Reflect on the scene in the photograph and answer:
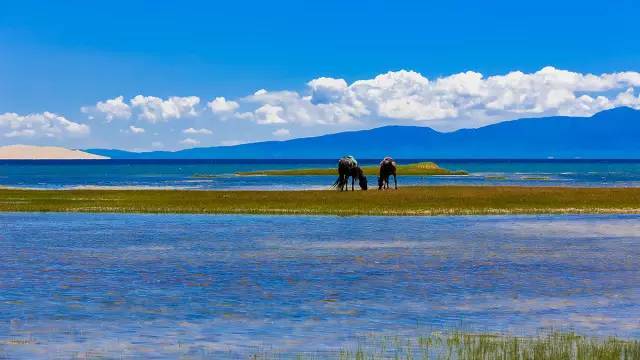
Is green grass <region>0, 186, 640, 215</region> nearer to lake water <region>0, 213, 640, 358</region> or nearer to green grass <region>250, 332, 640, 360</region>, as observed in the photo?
lake water <region>0, 213, 640, 358</region>

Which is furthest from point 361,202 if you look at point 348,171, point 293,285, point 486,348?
point 486,348

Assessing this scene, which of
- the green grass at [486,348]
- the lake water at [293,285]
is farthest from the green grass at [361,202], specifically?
the green grass at [486,348]

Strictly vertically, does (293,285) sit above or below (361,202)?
below

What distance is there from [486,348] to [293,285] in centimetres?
958

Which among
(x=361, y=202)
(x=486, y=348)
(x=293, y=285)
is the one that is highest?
(x=361, y=202)

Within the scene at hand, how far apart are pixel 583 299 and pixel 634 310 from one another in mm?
1928

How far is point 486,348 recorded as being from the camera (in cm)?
1809

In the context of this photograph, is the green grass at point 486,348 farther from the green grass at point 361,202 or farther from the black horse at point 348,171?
the black horse at point 348,171

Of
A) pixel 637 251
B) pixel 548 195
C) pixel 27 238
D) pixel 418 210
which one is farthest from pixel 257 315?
pixel 548 195

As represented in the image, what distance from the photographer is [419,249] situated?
3656cm

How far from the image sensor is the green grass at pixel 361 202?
189 ft

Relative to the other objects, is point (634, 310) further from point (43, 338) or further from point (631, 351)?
point (43, 338)

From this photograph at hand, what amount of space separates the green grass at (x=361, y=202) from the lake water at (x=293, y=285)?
10.9m

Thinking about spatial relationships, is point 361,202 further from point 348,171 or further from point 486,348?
point 486,348
